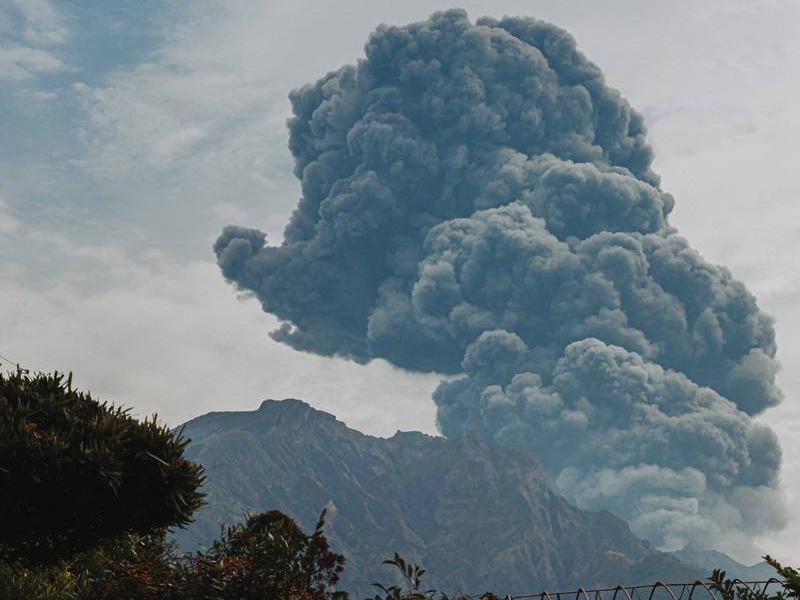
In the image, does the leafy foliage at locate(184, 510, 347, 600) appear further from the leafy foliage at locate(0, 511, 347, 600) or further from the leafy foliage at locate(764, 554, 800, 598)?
the leafy foliage at locate(764, 554, 800, 598)

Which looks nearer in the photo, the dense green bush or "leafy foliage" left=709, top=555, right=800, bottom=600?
"leafy foliage" left=709, top=555, right=800, bottom=600

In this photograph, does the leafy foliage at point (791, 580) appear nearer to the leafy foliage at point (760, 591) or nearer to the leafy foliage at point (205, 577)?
the leafy foliage at point (760, 591)

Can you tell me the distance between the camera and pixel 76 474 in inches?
909

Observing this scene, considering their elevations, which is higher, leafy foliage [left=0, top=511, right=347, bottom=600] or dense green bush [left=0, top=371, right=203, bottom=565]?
dense green bush [left=0, top=371, right=203, bottom=565]

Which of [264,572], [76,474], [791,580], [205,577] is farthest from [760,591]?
[76,474]

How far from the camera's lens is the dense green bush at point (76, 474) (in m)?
22.6

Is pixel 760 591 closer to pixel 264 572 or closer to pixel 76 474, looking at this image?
pixel 264 572

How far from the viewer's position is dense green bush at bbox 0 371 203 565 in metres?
22.6

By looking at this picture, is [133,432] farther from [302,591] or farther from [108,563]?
[108,563]

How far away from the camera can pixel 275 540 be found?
21719 millimetres

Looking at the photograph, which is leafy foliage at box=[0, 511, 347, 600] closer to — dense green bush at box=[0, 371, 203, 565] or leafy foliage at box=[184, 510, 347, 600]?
leafy foliage at box=[184, 510, 347, 600]

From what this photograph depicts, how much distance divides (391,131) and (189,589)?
158 m

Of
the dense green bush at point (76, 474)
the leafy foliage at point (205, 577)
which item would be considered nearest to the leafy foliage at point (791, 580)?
the leafy foliage at point (205, 577)

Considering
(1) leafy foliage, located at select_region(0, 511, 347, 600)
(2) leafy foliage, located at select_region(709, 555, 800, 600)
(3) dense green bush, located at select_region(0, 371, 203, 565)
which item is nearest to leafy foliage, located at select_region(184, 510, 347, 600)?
(1) leafy foliage, located at select_region(0, 511, 347, 600)
